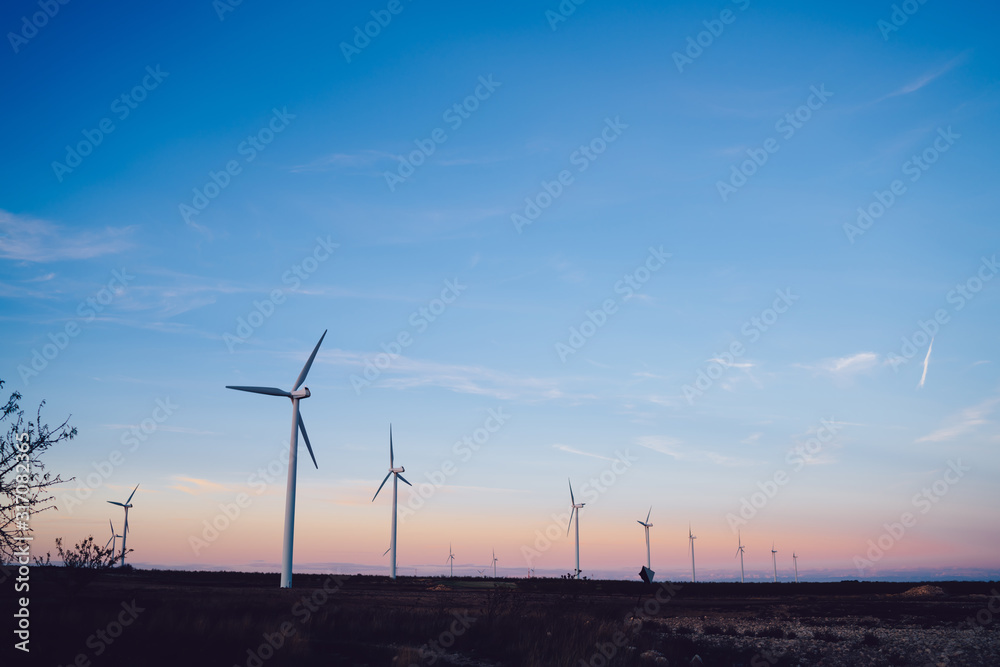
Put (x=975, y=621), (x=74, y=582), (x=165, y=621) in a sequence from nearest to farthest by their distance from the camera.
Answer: (x=165, y=621) < (x=74, y=582) < (x=975, y=621)

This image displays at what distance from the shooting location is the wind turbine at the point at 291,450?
2041 inches

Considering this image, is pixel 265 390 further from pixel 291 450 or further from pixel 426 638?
pixel 426 638

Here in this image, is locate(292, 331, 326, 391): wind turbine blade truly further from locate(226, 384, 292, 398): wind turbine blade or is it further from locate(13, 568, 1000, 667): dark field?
locate(13, 568, 1000, 667): dark field

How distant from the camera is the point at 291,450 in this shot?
176ft

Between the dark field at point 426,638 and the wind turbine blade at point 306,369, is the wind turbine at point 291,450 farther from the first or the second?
the dark field at point 426,638

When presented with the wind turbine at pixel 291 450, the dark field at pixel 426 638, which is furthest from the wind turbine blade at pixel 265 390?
the dark field at pixel 426 638

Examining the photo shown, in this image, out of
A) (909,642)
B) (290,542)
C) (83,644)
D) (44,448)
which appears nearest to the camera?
(83,644)

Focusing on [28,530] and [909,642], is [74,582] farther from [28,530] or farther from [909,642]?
[909,642]

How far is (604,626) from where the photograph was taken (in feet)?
93.8

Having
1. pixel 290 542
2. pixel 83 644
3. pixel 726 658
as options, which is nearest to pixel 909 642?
pixel 726 658

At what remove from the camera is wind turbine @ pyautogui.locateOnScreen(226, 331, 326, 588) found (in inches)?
2041

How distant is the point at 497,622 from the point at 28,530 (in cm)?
1735

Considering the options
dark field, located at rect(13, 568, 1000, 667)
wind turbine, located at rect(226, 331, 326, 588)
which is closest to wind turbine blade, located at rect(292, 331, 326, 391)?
Answer: wind turbine, located at rect(226, 331, 326, 588)

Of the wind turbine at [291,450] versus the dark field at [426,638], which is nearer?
the dark field at [426,638]
